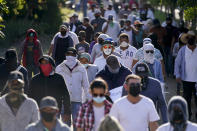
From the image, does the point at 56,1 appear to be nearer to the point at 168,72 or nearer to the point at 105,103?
the point at 168,72

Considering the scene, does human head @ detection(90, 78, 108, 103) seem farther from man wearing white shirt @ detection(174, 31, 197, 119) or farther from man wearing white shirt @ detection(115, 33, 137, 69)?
man wearing white shirt @ detection(115, 33, 137, 69)

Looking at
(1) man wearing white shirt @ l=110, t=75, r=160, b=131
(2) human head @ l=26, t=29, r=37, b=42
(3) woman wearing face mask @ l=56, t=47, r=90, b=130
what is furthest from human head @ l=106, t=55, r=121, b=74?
(2) human head @ l=26, t=29, r=37, b=42

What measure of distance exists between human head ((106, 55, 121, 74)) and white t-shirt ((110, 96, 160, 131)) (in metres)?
2.13

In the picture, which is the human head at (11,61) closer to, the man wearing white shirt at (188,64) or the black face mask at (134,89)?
the black face mask at (134,89)

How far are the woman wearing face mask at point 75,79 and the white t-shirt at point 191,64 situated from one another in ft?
9.83

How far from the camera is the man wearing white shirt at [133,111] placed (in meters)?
8.29

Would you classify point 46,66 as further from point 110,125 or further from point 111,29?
point 111,29

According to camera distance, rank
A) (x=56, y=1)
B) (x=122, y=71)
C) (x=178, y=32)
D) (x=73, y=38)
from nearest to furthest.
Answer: (x=122, y=71)
(x=73, y=38)
(x=178, y=32)
(x=56, y=1)

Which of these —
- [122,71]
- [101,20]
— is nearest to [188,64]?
[122,71]

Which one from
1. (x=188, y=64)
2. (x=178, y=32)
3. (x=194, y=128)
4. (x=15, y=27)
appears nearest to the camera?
(x=194, y=128)

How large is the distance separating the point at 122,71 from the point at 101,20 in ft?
39.0

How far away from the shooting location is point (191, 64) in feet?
45.2

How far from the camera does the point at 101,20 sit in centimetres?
2255

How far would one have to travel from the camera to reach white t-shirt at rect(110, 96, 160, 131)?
8.28 metres
